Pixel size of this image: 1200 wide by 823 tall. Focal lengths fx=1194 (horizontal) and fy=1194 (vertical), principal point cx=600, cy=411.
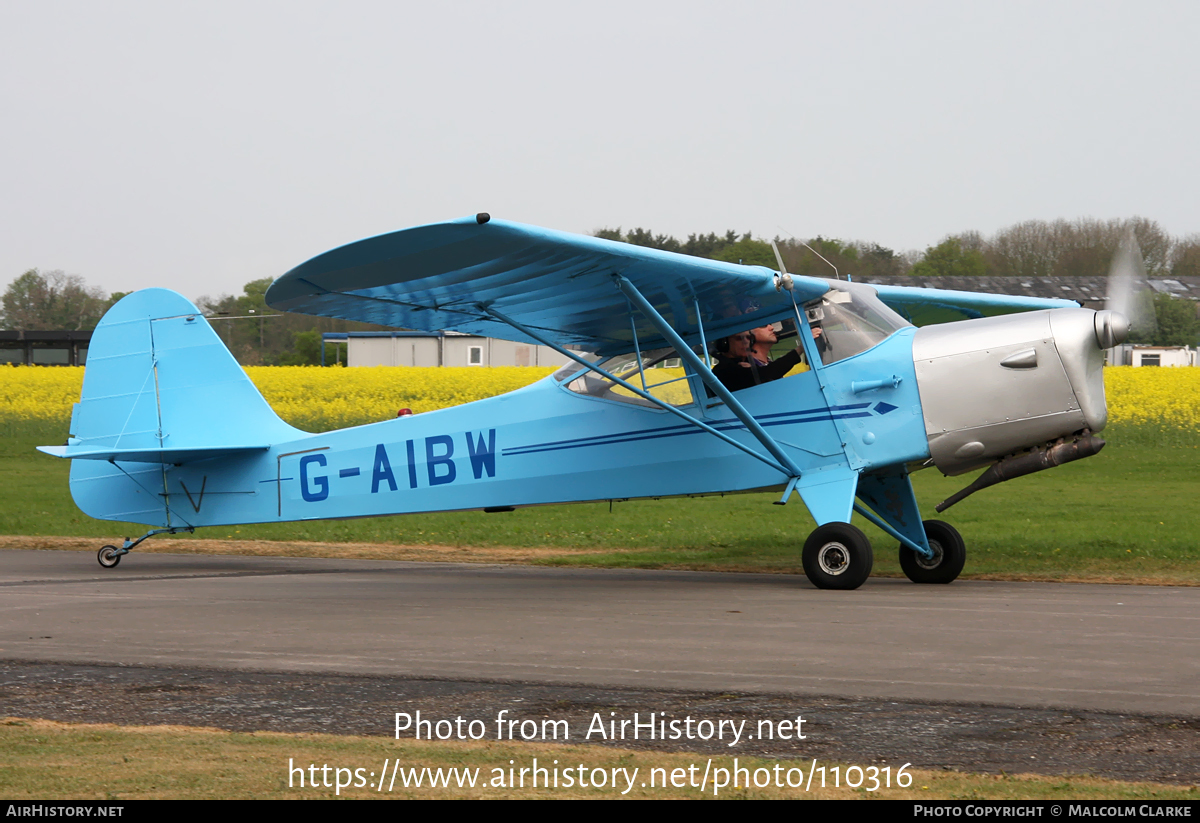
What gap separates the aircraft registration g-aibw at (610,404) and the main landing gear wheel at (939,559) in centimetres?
2

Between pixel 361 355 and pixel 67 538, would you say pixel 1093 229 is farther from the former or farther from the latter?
pixel 67 538

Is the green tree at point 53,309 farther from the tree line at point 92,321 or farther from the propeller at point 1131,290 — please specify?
the propeller at point 1131,290

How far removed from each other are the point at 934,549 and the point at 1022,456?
145cm

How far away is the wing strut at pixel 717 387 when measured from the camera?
1018 centimetres

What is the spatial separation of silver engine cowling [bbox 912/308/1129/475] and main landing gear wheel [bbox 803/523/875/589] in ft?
3.41

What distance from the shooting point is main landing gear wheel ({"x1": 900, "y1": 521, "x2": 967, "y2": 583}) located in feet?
37.6

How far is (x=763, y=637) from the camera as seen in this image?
808 centimetres

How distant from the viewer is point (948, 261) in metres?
70.6

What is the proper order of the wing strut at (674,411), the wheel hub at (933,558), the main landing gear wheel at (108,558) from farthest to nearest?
the main landing gear wheel at (108,558) < the wheel hub at (933,558) < the wing strut at (674,411)

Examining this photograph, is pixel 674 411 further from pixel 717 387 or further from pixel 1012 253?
pixel 1012 253

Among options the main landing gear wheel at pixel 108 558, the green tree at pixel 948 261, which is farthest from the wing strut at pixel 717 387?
the green tree at pixel 948 261

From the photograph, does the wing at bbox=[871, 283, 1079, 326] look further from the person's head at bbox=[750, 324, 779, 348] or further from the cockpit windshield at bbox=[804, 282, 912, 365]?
the person's head at bbox=[750, 324, 779, 348]

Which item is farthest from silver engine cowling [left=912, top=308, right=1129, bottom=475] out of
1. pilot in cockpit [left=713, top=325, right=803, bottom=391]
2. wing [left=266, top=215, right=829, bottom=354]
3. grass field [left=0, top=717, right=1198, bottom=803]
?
grass field [left=0, top=717, right=1198, bottom=803]

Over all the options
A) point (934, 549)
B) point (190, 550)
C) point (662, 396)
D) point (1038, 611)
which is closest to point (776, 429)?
point (662, 396)
